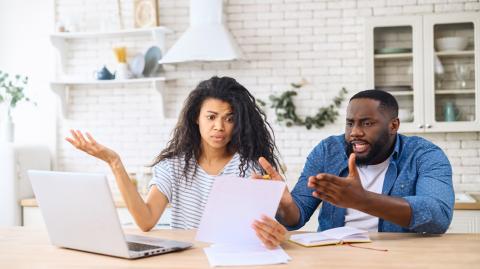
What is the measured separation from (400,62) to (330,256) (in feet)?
9.06

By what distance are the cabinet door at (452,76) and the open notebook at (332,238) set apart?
2365 millimetres

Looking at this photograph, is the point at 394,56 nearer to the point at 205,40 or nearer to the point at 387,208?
the point at 205,40

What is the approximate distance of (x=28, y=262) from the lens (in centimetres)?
188

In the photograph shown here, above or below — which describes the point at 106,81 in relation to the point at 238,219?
above

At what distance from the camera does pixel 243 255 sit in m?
1.84

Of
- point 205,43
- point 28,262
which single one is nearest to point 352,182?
point 28,262

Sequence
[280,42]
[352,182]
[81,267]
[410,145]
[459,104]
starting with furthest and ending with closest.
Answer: [280,42] → [459,104] → [410,145] → [352,182] → [81,267]

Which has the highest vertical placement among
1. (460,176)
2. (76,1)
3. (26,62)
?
(76,1)

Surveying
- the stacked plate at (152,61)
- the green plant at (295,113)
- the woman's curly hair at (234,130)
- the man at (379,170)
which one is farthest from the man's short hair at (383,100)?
the stacked plate at (152,61)

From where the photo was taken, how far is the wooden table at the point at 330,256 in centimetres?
176

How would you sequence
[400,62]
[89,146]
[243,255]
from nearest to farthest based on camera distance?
[243,255] → [89,146] → [400,62]

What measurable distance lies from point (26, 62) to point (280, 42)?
6.70ft

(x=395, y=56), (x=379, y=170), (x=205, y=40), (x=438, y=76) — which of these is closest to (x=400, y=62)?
(x=395, y=56)

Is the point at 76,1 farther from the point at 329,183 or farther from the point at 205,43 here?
the point at 329,183
